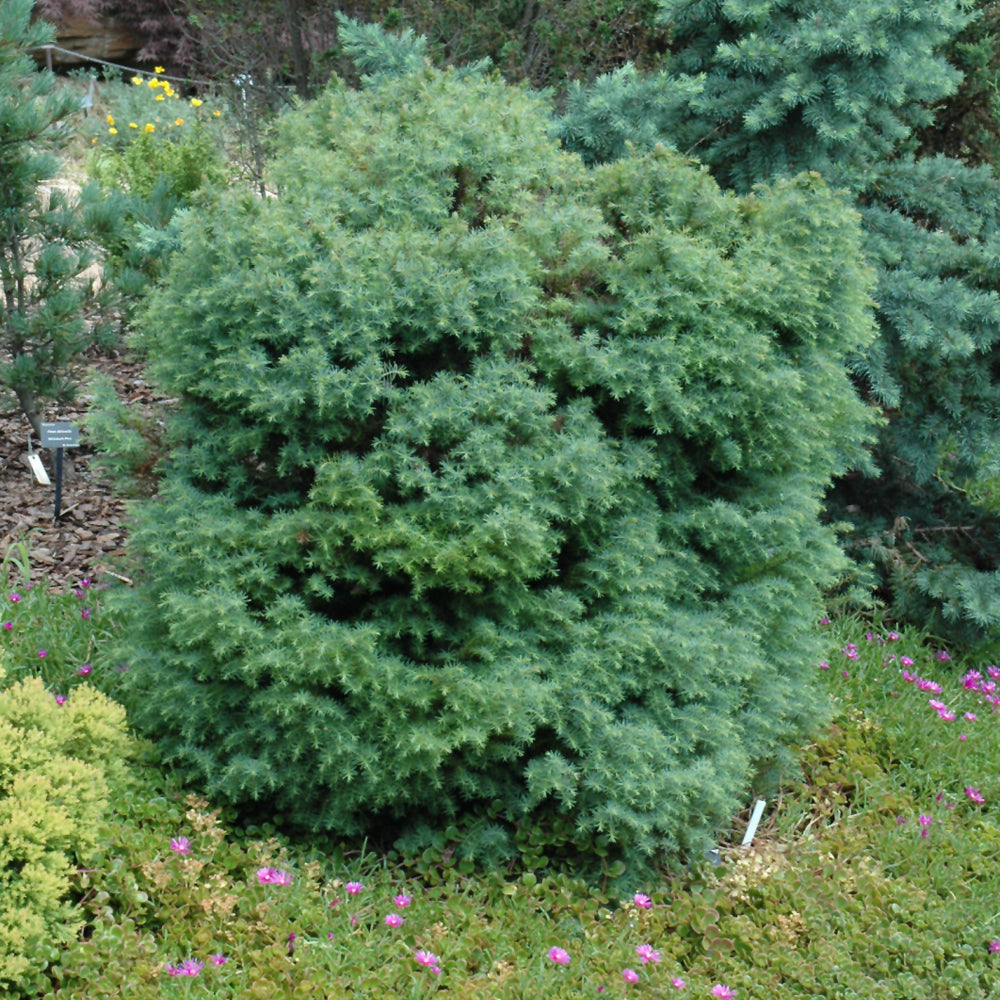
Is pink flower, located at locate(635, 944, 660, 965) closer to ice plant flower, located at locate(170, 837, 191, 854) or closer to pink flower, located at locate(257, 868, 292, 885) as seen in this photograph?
pink flower, located at locate(257, 868, 292, 885)

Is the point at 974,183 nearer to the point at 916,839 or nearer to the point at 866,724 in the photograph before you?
the point at 866,724

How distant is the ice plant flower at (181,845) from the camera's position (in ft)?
8.82

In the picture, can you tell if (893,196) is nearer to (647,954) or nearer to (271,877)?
(647,954)

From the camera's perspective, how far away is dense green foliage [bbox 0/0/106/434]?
4363mm

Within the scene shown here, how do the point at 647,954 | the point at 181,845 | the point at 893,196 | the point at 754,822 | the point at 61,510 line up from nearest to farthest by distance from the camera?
the point at 647,954, the point at 181,845, the point at 754,822, the point at 61,510, the point at 893,196

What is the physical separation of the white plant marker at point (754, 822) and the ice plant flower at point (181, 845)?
1658mm

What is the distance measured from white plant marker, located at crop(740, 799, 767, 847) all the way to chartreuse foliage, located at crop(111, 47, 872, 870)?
0.14m

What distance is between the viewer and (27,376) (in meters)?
4.60

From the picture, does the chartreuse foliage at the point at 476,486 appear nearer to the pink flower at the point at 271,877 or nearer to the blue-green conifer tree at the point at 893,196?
the pink flower at the point at 271,877

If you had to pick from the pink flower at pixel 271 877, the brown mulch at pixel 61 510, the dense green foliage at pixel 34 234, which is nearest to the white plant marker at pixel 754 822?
the pink flower at pixel 271 877

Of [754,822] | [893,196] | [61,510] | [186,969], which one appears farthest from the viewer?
[893,196]

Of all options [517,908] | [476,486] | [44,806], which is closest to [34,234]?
[476,486]

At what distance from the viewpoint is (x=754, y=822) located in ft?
10.8

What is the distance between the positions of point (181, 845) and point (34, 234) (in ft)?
10.4
